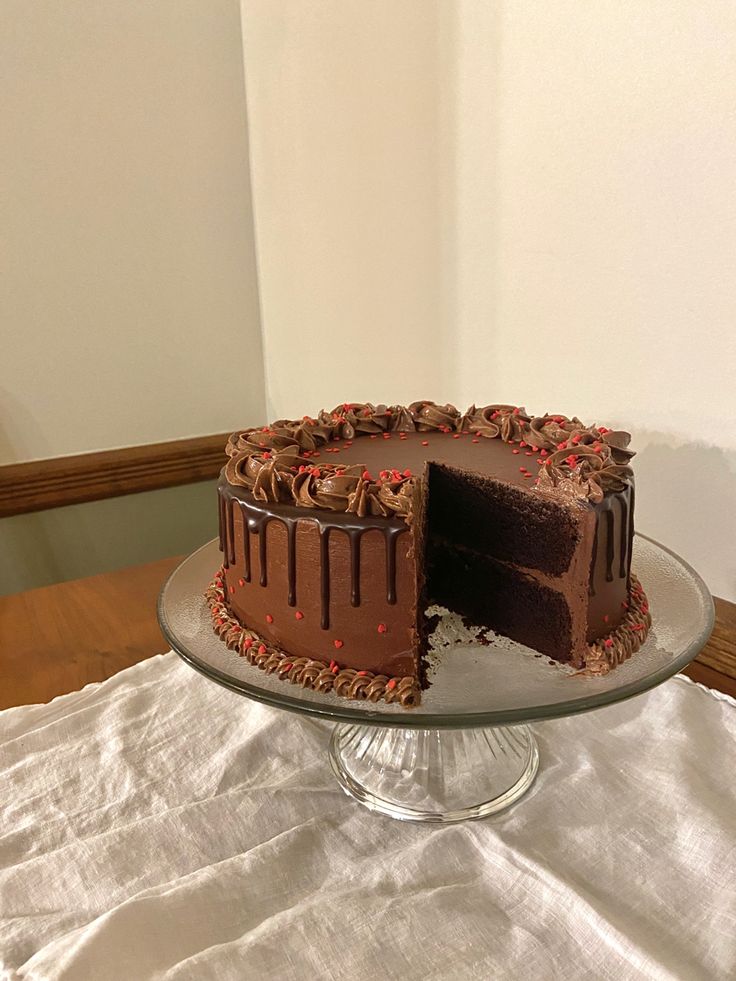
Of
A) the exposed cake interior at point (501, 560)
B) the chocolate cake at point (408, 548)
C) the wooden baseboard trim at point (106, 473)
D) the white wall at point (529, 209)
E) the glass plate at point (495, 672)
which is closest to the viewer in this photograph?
the glass plate at point (495, 672)

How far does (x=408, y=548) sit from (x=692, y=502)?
707 mm

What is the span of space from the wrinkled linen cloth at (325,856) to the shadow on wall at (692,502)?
0.88 ft

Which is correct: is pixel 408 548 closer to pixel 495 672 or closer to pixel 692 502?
pixel 495 672

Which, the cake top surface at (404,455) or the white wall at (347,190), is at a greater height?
the white wall at (347,190)

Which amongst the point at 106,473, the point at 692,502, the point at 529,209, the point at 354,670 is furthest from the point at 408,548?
the point at 106,473

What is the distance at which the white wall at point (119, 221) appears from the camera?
2.28 metres

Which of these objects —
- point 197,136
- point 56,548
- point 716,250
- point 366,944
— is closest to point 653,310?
point 716,250

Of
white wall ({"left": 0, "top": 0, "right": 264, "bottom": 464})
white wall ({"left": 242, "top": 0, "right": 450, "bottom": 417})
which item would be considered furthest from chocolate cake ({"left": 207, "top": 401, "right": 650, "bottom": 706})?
white wall ({"left": 0, "top": 0, "right": 264, "bottom": 464})

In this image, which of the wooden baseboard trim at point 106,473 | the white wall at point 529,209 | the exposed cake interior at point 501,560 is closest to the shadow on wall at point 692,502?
the white wall at point 529,209

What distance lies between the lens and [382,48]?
2021 millimetres

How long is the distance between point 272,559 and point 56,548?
161 cm

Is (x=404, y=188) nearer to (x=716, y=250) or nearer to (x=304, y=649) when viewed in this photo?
(x=716, y=250)

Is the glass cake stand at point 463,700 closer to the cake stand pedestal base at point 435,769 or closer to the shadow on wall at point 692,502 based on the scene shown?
the cake stand pedestal base at point 435,769

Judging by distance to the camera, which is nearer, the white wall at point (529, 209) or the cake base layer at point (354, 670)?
the cake base layer at point (354, 670)
